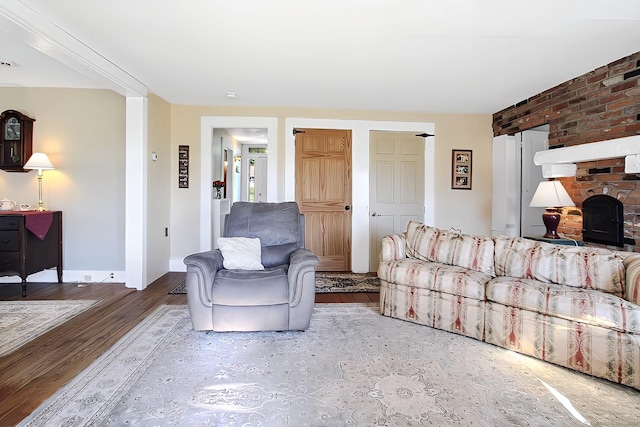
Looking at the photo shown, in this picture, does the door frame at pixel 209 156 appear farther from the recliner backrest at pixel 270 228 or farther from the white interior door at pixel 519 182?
the white interior door at pixel 519 182

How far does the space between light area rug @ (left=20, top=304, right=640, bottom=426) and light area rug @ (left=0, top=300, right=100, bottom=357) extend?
30.7 inches

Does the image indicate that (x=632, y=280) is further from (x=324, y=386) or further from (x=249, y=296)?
(x=249, y=296)

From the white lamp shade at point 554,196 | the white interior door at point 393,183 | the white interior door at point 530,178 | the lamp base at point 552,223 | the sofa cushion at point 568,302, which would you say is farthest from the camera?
the white interior door at point 393,183

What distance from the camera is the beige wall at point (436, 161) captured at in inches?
190

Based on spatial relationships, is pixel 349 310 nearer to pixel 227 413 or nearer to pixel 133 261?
pixel 227 413

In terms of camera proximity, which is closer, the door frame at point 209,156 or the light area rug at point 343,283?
the light area rug at point 343,283

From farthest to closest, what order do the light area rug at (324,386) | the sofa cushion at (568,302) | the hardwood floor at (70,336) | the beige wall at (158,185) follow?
the beige wall at (158,185)
the sofa cushion at (568,302)
the hardwood floor at (70,336)
the light area rug at (324,386)

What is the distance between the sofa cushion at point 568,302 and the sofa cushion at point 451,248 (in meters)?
0.30

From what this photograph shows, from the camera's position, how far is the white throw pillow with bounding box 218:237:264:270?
2.94 m

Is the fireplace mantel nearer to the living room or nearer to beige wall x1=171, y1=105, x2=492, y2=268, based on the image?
the living room

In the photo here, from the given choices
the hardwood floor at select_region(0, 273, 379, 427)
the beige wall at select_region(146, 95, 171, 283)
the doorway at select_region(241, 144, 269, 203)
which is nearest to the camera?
the hardwood floor at select_region(0, 273, 379, 427)

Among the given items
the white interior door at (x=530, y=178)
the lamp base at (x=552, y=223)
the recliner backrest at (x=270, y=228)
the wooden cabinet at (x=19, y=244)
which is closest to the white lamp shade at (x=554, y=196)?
the lamp base at (x=552, y=223)

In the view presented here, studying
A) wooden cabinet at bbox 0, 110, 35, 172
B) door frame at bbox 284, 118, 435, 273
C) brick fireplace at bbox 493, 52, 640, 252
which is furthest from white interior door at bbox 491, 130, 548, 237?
wooden cabinet at bbox 0, 110, 35, 172

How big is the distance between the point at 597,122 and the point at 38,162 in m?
5.93
